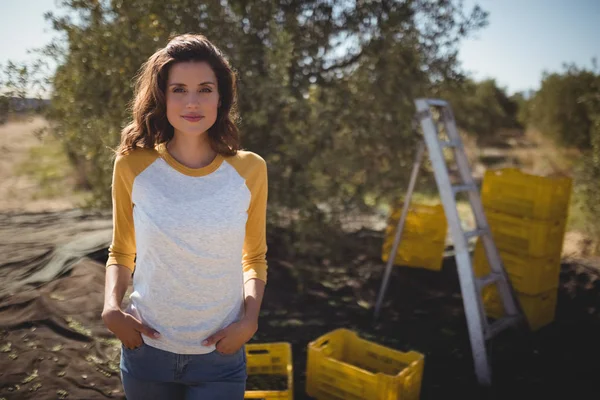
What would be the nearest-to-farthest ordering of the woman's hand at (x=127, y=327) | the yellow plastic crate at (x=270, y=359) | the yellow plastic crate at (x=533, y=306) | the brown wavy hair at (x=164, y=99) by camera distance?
the woman's hand at (x=127, y=327), the brown wavy hair at (x=164, y=99), the yellow plastic crate at (x=270, y=359), the yellow plastic crate at (x=533, y=306)

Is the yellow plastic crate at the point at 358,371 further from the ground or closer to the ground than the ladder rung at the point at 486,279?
closer to the ground

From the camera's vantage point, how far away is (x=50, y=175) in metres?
12.8

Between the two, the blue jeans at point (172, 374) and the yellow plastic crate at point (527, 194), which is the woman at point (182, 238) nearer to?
the blue jeans at point (172, 374)

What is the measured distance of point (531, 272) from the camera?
489 centimetres

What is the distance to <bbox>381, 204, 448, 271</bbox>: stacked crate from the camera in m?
5.79

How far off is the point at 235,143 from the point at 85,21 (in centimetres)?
356

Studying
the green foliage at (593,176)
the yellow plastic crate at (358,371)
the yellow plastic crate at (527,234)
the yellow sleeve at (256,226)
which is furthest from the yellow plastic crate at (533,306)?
the yellow sleeve at (256,226)

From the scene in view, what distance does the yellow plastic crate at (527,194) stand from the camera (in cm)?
472

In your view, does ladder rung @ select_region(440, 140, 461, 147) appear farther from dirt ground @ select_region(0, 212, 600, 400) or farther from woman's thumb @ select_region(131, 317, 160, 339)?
woman's thumb @ select_region(131, 317, 160, 339)

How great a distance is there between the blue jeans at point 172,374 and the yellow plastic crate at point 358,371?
172 cm

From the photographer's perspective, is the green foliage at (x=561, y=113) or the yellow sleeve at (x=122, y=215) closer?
the yellow sleeve at (x=122, y=215)

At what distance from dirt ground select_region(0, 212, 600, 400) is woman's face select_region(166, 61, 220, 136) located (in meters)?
2.09

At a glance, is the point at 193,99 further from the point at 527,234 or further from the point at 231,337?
the point at 527,234

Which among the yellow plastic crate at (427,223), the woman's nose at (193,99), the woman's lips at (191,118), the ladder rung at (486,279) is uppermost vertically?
the woman's nose at (193,99)
